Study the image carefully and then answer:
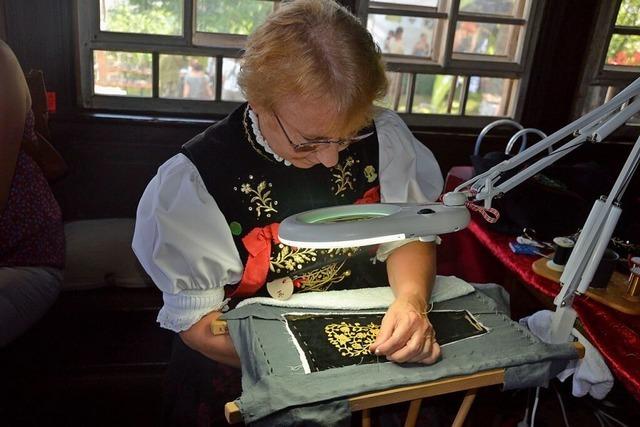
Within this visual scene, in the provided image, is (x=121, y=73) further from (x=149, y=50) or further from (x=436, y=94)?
(x=436, y=94)

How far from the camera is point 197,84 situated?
8.87 ft

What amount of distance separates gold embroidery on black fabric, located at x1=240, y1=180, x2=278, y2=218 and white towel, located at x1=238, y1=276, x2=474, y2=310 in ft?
0.66

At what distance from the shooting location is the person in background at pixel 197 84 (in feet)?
8.80

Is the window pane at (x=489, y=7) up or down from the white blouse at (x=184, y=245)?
up

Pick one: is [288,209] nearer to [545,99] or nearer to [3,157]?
[3,157]

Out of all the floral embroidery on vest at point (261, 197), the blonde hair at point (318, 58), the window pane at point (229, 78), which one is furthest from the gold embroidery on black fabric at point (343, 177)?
the window pane at point (229, 78)

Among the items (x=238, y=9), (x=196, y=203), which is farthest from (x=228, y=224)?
(x=238, y=9)

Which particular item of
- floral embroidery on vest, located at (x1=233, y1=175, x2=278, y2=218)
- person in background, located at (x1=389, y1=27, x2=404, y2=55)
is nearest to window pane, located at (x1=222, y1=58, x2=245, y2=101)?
person in background, located at (x1=389, y1=27, x2=404, y2=55)

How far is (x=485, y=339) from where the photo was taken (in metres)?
1.10

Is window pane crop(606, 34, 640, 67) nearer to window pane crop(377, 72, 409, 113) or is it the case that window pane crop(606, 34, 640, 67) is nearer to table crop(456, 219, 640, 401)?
window pane crop(377, 72, 409, 113)

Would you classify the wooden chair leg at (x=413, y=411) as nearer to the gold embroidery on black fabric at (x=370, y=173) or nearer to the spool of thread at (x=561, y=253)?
the gold embroidery on black fabric at (x=370, y=173)

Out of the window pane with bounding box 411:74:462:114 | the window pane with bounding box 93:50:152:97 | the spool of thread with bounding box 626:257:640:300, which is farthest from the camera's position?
the window pane with bounding box 411:74:462:114

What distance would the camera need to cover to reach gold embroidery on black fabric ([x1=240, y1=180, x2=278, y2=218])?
4.10 feet

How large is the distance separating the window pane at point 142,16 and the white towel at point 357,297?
1761 millimetres
